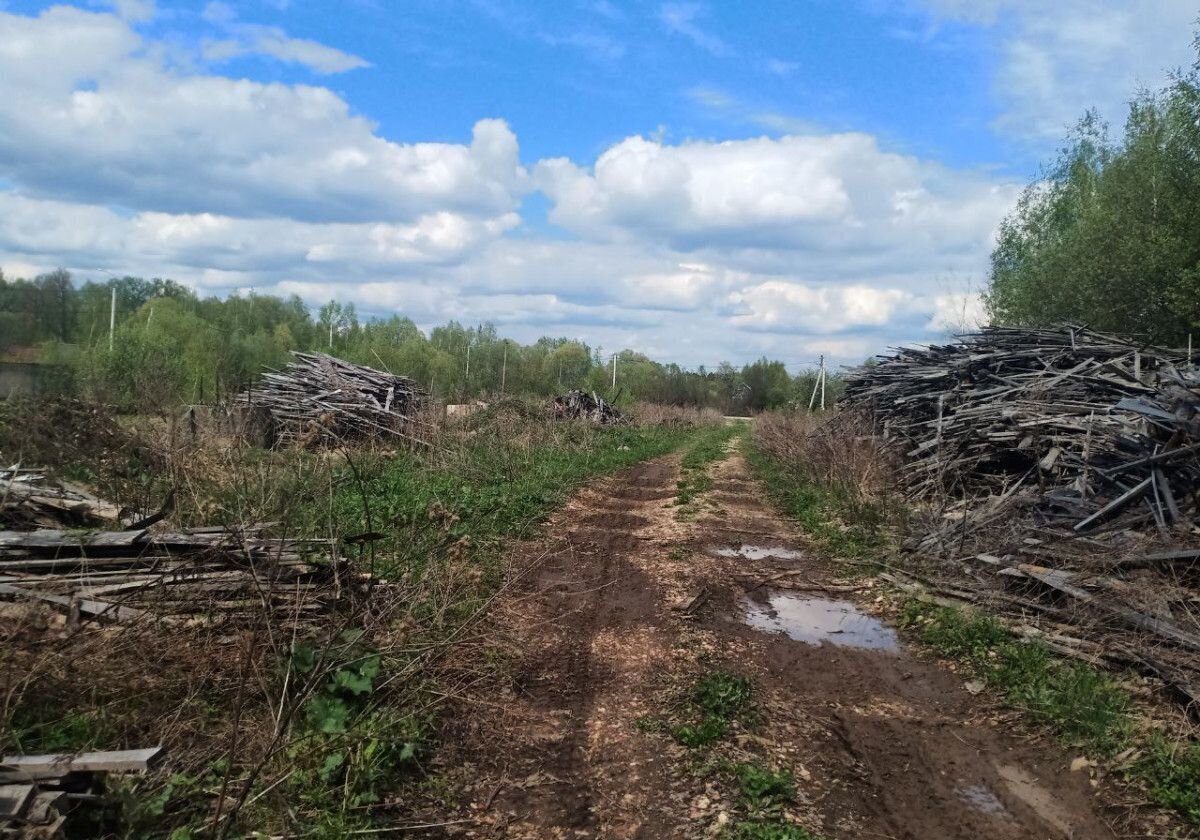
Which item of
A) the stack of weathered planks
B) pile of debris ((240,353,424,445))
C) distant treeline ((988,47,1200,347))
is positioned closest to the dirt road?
the stack of weathered planks

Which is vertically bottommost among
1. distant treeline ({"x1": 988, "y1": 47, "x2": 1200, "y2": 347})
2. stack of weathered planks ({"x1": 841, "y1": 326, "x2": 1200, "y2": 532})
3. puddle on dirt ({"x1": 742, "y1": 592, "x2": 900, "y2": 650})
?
puddle on dirt ({"x1": 742, "y1": 592, "x2": 900, "y2": 650})

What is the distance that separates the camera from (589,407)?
3116 cm

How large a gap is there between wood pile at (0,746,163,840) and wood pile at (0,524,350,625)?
128cm

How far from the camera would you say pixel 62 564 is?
4.96 m

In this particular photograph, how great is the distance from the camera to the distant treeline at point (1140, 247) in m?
18.4

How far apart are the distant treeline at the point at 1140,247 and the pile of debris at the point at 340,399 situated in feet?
60.5

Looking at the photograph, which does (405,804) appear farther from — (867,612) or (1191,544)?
(1191,544)

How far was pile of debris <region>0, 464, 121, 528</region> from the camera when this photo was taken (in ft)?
20.9

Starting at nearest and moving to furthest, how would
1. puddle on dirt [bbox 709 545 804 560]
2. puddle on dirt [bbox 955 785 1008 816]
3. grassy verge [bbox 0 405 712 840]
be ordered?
grassy verge [bbox 0 405 712 840] → puddle on dirt [bbox 955 785 1008 816] → puddle on dirt [bbox 709 545 804 560]

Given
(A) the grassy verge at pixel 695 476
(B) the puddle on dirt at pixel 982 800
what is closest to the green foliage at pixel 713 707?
(B) the puddle on dirt at pixel 982 800

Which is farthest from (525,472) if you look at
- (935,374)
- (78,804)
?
(78,804)

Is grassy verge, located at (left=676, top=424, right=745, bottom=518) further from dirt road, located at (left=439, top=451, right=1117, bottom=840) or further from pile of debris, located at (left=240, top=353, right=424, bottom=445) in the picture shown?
pile of debris, located at (left=240, top=353, right=424, bottom=445)

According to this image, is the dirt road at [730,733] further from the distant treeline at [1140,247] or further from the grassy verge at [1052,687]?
the distant treeline at [1140,247]

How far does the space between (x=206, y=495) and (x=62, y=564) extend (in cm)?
335
